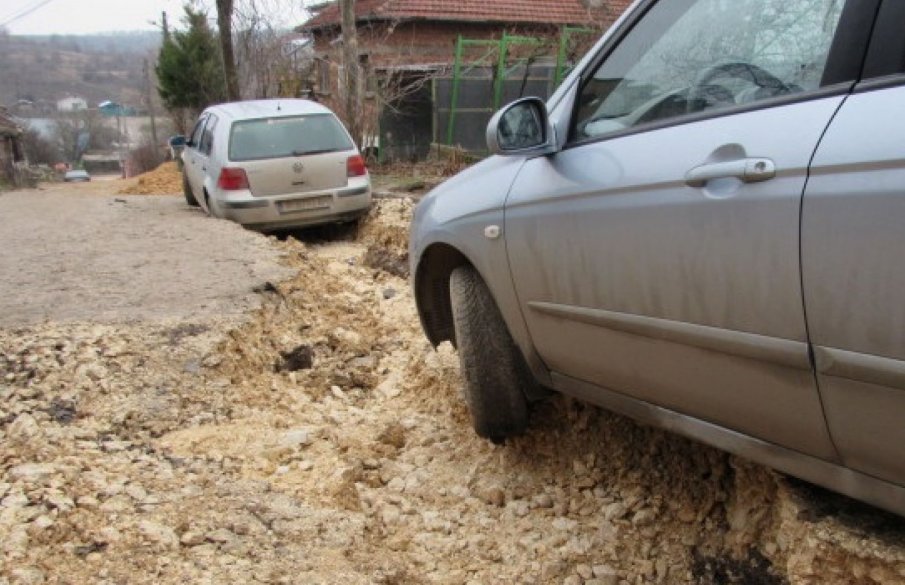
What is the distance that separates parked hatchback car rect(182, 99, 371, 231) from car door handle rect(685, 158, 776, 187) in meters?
7.53

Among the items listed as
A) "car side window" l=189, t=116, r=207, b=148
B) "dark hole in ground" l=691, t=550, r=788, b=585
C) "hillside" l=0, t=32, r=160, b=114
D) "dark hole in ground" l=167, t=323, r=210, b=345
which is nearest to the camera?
"dark hole in ground" l=691, t=550, r=788, b=585

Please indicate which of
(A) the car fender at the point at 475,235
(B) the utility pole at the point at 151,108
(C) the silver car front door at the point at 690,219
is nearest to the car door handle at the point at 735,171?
(C) the silver car front door at the point at 690,219

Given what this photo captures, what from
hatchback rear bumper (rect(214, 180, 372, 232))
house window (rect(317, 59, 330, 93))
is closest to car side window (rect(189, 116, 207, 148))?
hatchback rear bumper (rect(214, 180, 372, 232))

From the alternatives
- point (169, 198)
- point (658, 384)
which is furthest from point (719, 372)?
point (169, 198)

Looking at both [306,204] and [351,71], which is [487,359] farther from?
[351,71]

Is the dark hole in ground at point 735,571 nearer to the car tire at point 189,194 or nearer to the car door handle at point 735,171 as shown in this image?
the car door handle at point 735,171

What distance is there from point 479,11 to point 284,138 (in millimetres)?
17348

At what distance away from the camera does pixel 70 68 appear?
79812mm

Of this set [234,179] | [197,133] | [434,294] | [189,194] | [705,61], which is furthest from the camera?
[189,194]

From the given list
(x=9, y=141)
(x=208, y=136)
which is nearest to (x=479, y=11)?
(x=208, y=136)

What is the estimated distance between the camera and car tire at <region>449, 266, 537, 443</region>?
3158 millimetres

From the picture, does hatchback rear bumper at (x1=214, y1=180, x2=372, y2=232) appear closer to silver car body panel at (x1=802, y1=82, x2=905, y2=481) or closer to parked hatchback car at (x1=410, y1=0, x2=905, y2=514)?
parked hatchback car at (x1=410, y1=0, x2=905, y2=514)

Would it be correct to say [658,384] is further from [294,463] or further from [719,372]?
[294,463]

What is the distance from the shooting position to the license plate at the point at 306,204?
9.15 m
